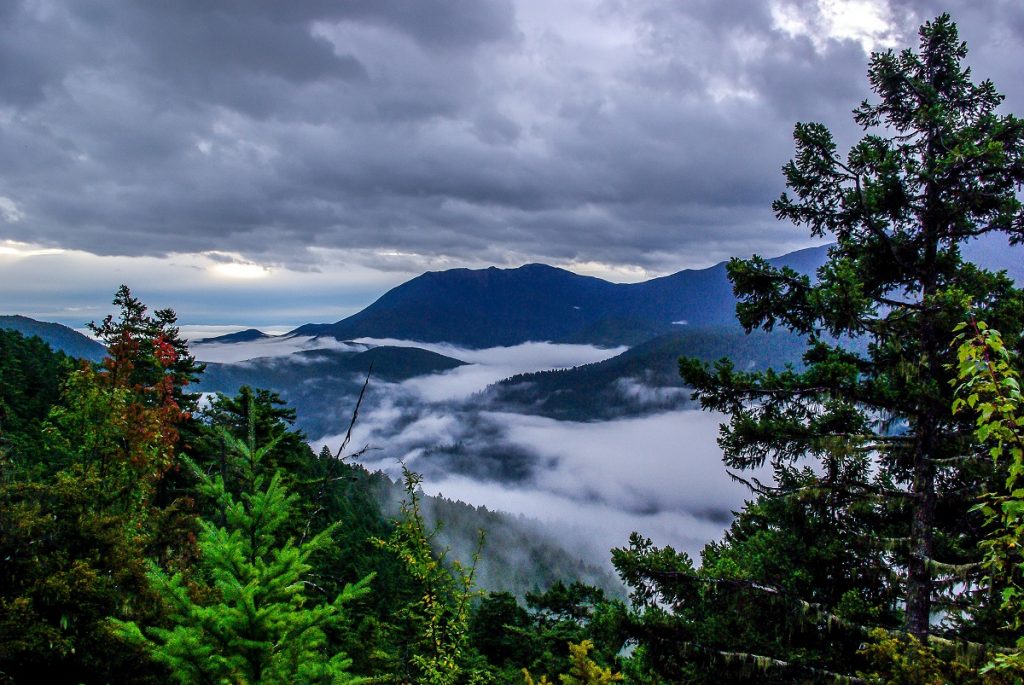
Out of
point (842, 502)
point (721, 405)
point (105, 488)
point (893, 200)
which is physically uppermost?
point (893, 200)

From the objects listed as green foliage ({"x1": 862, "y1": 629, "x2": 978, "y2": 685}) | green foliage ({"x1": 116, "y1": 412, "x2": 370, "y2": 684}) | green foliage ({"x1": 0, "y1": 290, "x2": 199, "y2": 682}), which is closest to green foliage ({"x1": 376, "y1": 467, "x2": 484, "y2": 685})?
green foliage ({"x1": 116, "y1": 412, "x2": 370, "y2": 684})

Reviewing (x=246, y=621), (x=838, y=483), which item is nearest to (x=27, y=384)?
(x=246, y=621)

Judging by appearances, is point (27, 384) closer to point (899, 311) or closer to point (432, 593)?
point (432, 593)

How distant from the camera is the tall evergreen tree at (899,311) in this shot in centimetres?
845

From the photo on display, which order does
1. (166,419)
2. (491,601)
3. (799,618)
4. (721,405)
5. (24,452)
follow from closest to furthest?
(799,618)
(721,405)
(166,419)
(24,452)
(491,601)

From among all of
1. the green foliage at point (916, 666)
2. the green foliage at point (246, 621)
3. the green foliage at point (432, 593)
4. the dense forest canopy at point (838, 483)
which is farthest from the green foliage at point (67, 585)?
the green foliage at point (916, 666)

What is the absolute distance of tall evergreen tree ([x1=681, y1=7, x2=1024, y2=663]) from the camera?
27.7 feet

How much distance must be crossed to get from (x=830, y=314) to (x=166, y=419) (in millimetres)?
23360

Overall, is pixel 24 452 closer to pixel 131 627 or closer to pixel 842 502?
pixel 131 627


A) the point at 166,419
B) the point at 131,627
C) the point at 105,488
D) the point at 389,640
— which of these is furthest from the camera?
the point at 166,419

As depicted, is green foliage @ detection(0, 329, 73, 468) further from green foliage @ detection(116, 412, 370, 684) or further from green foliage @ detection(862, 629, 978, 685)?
green foliage @ detection(862, 629, 978, 685)

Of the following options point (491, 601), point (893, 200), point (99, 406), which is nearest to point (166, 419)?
point (99, 406)

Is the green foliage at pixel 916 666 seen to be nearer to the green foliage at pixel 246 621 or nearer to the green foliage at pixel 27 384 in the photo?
the green foliage at pixel 246 621

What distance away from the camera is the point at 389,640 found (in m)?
Answer: 19.7
